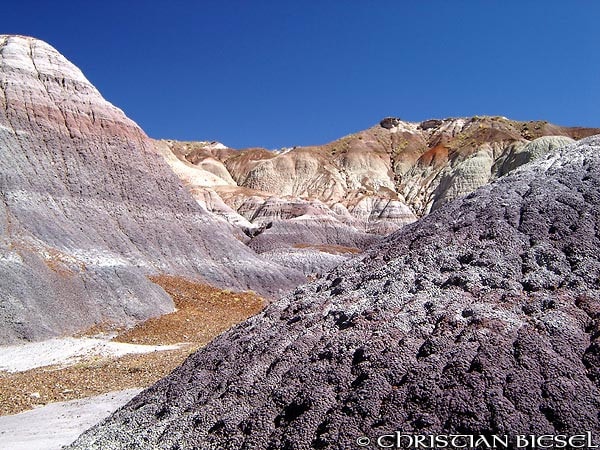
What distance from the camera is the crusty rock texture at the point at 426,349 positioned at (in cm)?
375

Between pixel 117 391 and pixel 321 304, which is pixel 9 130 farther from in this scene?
pixel 321 304

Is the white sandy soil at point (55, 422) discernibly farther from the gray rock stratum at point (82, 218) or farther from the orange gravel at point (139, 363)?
the gray rock stratum at point (82, 218)

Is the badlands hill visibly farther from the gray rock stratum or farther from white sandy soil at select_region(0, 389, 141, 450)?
white sandy soil at select_region(0, 389, 141, 450)

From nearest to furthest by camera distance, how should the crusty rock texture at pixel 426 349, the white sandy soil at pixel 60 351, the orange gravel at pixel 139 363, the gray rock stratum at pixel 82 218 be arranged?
the crusty rock texture at pixel 426 349 < the orange gravel at pixel 139 363 < the white sandy soil at pixel 60 351 < the gray rock stratum at pixel 82 218

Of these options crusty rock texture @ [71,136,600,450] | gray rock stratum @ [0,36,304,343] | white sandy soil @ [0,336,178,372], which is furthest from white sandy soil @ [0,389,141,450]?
gray rock stratum @ [0,36,304,343]

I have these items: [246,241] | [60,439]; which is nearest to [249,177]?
[246,241]

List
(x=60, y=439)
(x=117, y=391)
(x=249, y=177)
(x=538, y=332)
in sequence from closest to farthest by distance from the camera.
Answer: (x=538, y=332) → (x=60, y=439) → (x=117, y=391) → (x=249, y=177)

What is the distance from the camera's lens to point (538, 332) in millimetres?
4137

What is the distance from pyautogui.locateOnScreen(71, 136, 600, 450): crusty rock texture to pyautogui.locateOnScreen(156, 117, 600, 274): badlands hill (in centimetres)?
2787

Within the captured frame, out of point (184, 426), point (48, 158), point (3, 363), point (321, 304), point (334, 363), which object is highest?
point (48, 158)

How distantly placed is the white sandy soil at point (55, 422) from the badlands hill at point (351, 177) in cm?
2544

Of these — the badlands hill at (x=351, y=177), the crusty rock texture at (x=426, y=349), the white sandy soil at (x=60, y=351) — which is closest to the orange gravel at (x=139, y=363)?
the white sandy soil at (x=60, y=351)

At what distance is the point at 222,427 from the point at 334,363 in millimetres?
1082

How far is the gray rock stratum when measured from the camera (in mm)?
15750
